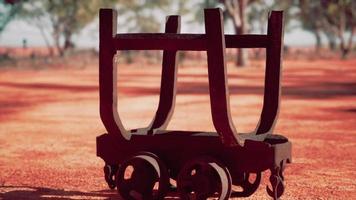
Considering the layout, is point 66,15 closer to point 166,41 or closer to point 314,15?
point 314,15

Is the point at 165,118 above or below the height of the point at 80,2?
below

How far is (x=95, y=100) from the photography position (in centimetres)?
1692

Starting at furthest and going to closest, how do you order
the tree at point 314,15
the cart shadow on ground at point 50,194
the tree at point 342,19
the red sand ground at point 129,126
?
1. the tree at point 314,15
2. the tree at point 342,19
3. the red sand ground at point 129,126
4. the cart shadow on ground at point 50,194

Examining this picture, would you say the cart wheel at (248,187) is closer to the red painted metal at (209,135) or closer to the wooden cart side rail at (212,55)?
the red painted metal at (209,135)

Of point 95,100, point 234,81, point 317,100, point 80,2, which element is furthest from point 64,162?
point 80,2

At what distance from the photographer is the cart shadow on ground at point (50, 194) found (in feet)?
19.0

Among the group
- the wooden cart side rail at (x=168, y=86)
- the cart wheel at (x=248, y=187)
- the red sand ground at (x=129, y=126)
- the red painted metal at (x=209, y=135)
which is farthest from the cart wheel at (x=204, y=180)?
the wooden cart side rail at (x=168, y=86)

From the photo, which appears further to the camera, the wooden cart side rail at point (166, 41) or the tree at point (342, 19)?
the tree at point (342, 19)

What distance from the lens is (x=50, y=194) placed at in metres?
5.96

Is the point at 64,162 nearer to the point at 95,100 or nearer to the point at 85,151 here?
the point at 85,151

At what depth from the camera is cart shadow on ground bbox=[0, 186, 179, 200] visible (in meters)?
5.80

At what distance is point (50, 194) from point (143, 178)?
3.97 feet

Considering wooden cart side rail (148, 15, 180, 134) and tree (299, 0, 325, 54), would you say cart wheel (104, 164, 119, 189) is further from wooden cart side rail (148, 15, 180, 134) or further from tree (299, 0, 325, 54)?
tree (299, 0, 325, 54)

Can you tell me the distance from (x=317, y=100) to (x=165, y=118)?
11.4 m
